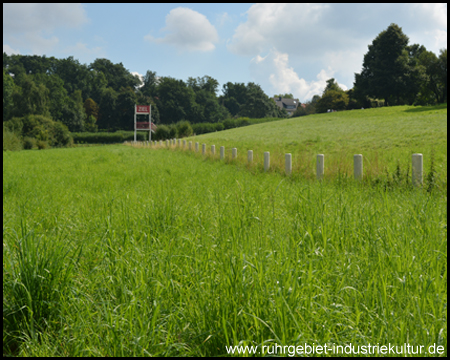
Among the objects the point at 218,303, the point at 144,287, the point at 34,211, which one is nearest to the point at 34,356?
the point at 144,287

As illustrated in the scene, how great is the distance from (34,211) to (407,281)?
16.3ft

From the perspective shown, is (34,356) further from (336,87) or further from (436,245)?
(336,87)

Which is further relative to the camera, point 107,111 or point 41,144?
point 107,111

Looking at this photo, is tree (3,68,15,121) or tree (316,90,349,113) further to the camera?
tree (316,90,349,113)

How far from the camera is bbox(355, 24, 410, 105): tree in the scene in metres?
61.2

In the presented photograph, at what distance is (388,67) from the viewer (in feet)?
206

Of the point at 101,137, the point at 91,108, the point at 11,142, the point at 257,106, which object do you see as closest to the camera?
the point at 11,142

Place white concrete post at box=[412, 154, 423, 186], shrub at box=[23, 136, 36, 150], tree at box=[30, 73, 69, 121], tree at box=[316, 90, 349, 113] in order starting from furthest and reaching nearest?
tree at box=[30, 73, 69, 121]
tree at box=[316, 90, 349, 113]
shrub at box=[23, 136, 36, 150]
white concrete post at box=[412, 154, 423, 186]

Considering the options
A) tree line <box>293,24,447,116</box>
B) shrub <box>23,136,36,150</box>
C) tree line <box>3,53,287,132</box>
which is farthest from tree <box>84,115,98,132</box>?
tree line <box>293,24,447,116</box>

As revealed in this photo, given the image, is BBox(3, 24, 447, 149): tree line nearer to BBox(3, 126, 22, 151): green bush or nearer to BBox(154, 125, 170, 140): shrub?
BBox(154, 125, 170, 140): shrub

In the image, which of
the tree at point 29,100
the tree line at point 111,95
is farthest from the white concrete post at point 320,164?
the tree line at point 111,95

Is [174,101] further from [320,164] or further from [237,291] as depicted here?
[237,291]

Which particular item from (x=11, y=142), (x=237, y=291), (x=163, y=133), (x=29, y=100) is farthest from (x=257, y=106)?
(x=237, y=291)

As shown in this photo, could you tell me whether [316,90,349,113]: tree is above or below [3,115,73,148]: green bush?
above
